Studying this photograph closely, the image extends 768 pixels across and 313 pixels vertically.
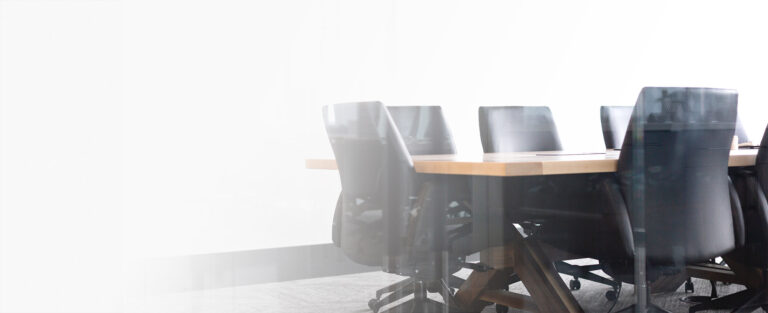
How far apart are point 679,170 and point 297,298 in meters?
1.89

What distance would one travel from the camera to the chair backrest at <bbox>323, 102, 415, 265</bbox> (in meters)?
2.46

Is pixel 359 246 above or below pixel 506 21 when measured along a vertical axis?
below

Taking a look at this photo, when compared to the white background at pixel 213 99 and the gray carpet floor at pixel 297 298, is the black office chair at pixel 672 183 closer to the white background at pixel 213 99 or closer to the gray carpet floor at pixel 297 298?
the white background at pixel 213 99

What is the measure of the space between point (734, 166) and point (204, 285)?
2.51m

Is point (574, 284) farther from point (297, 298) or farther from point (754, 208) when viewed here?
point (297, 298)

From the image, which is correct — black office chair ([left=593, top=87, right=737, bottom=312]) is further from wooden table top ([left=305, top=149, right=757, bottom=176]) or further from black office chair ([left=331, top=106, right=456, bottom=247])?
black office chair ([left=331, top=106, right=456, bottom=247])

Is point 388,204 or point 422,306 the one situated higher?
point 388,204

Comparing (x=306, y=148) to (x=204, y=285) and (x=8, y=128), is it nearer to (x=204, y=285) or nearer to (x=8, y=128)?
(x=204, y=285)

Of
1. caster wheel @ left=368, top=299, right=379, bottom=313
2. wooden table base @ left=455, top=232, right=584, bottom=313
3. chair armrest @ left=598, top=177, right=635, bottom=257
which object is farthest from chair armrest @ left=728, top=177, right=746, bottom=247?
caster wheel @ left=368, top=299, right=379, bottom=313

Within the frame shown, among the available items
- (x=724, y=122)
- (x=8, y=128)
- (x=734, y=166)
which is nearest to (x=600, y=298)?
(x=734, y=166)

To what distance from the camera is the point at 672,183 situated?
2.32 m

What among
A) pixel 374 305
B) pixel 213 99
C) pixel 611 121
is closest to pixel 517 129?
pixel 611 121

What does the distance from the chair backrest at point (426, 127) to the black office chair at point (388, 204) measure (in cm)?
94

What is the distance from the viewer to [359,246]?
2.62 meters
